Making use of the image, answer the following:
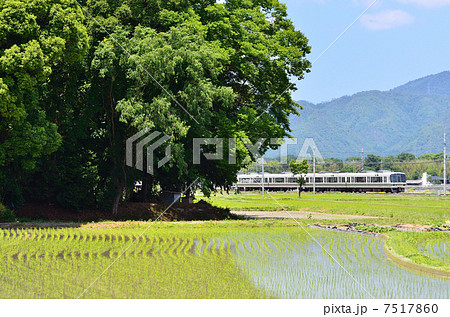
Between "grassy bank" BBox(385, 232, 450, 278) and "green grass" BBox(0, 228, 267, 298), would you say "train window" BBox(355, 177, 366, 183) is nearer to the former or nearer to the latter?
"grassy bank" BBox(385, 232, 450, 278)

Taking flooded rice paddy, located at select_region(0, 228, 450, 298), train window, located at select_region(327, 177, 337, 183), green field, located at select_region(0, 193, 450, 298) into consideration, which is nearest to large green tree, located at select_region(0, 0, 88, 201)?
green field, located at select_region(0, 193, 450, 298)

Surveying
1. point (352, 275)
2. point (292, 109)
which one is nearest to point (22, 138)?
point (352, 275)

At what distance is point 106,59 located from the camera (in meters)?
24.1

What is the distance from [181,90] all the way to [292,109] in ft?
34.5

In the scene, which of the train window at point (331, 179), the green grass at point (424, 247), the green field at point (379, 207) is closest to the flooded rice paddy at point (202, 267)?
the green grass at point (424, 247)

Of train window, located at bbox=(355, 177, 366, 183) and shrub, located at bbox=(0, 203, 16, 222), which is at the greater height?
train window, located at bbox=(355, 177, 366, 183)

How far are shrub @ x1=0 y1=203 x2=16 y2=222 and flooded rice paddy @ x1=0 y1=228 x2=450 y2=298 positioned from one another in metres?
3.77

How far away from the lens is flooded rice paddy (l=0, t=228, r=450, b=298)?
32.0 feet

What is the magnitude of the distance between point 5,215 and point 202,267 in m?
13.8

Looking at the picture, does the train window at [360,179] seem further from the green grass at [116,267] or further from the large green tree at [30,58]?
the green grass at [116,267]

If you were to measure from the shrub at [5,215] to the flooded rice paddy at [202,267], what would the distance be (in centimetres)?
377

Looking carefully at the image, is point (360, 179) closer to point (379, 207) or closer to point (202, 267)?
point (379, 207)

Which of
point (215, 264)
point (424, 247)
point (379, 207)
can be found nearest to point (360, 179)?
point (379, 207)
